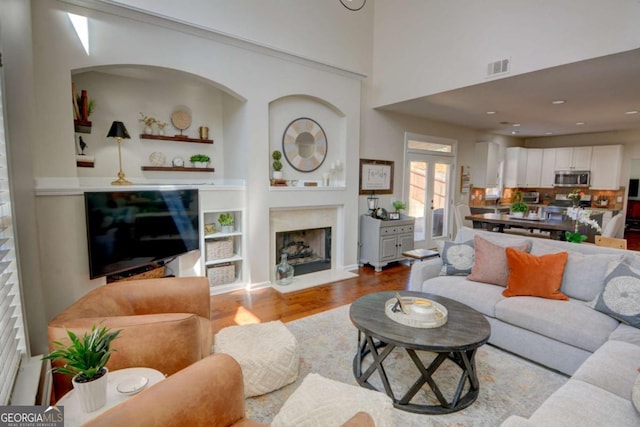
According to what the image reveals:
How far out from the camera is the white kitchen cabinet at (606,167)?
23.9 ft

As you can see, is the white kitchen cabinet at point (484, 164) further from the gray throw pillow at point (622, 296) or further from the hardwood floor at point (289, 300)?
the gray throw pillow at point (622, 296)

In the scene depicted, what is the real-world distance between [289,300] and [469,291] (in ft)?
6.73

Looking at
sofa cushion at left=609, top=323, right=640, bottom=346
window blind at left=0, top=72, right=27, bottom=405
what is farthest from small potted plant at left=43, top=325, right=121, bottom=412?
sofa cushion at left=609, top=323, right=640, bottom=346

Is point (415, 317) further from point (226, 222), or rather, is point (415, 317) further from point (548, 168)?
point (548, 168)

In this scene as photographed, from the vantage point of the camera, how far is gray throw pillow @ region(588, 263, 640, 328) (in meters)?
2.24

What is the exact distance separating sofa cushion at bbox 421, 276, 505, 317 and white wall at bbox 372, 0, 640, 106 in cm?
243

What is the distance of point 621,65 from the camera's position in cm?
324

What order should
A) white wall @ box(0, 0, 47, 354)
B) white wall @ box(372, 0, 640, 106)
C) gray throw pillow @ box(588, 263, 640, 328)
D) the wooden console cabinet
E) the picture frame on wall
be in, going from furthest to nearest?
the picture frame on wall → the wooden console cabinet → white wall @ box(372, 0, 640, 106) → gray throw pillow @ box(588, 263, 640, 328) → white wall @ box(0, 0, 47, 354)

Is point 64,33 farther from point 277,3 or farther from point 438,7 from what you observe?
point 438,7

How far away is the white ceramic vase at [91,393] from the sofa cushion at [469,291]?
→ 2751 mm

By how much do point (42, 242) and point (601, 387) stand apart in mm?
3923

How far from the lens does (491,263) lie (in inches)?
121

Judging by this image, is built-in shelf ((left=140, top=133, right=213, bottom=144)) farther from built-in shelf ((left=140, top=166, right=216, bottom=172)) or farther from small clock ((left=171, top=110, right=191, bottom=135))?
built-in shelf ((left=140, top=166, right=216, bottom=172))

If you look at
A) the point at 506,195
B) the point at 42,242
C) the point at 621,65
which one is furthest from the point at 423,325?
the point at 506,195
